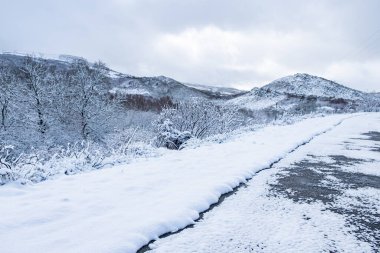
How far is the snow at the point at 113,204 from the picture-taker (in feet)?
11.1

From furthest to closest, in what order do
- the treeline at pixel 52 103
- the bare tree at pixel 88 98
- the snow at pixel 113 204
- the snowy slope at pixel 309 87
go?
the snowy slope at pixel 309 87
the bare tree at pixel 88 98
the treeline at pixel 52 103
the snow at pixel 113 204

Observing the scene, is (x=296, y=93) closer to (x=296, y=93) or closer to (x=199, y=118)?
(x=296, y=93)

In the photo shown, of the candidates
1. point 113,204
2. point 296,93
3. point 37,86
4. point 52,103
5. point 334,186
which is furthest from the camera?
point 296,93

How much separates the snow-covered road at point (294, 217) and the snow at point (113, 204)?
1.00 ft

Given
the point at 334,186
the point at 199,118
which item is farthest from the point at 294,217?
the point at 199,118

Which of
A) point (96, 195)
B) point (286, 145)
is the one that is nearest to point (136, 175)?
point (96, 195)

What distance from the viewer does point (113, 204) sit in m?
4.57

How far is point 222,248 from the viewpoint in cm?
330

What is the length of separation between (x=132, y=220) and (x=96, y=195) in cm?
123

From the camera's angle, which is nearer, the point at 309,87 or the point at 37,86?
the point at 37,86

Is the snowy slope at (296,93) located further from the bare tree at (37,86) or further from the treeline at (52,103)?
the bare tree at (37,86)

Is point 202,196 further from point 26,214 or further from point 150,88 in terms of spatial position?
point 150,88

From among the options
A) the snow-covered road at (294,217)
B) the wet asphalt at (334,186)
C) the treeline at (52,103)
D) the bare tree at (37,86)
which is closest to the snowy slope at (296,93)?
the treeline at (52,103)

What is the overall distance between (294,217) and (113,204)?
2.36 m
